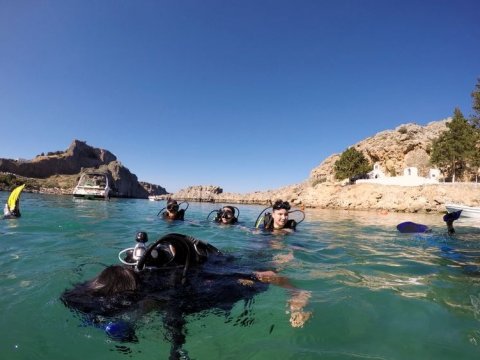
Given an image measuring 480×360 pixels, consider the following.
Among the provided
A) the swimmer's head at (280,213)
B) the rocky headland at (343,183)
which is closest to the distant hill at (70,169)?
the rocky headland at (343,183)

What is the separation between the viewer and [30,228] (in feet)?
30.8

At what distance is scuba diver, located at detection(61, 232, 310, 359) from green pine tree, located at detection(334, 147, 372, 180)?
5854 cm

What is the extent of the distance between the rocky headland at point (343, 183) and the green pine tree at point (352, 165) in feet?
7.98

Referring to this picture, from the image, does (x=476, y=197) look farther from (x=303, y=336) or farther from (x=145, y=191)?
(x=145, y=191)

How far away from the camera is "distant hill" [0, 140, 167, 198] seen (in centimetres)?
10462

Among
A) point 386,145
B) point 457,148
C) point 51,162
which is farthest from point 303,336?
point 51,162

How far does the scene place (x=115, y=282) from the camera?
3047 mm

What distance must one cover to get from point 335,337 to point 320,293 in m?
1.24

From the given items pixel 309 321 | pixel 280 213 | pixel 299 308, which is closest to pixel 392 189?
pixel 280 213

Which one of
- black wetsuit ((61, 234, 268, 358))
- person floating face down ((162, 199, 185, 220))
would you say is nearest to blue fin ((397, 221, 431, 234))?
person floating face down ((162, 199, 185, 220))

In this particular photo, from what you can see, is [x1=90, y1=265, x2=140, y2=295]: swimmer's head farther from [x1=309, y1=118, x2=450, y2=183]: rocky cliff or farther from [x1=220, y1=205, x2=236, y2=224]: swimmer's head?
[x1=309, y1=118, x2=450, y2=183]: rocky cliff

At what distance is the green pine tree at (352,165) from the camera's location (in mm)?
58531

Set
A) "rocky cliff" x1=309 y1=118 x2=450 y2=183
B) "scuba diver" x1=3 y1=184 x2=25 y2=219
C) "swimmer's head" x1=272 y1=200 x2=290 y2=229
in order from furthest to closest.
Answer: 1. "rocky cliff" x1=309 y1=118 x2=450 y2=183
2. "scuba diver" x1=3 y1=184 x2=25 y2=219
3. "swimmer's head" x1=272 y1=200 x2=290 y2=229

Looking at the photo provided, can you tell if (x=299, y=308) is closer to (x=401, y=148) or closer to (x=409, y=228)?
(x=409, y=228)
